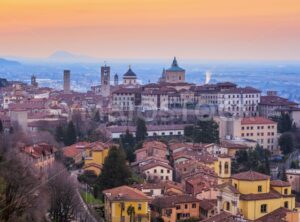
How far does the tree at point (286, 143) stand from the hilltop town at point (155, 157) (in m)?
0.03

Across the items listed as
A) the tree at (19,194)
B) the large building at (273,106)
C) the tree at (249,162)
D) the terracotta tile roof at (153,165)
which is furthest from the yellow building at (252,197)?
the large building at (273,106)

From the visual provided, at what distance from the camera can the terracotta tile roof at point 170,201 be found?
52.8 ft

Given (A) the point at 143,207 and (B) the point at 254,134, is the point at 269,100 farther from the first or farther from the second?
(A) the point at 143,207

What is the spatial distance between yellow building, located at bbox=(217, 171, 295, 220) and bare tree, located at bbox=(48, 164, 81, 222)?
110 inches

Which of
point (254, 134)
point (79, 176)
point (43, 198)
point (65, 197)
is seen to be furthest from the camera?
point (254, 134)

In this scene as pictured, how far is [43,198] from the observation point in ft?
44.2

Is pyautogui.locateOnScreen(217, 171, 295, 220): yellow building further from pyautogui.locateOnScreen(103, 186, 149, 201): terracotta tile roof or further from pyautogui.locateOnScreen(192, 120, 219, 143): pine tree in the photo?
pyautogui.locateOnScreen(192, 120, 219, 143): pine tree

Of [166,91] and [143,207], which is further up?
[166,91]

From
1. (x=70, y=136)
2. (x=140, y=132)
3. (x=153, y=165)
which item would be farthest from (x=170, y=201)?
(x=140, y=132)

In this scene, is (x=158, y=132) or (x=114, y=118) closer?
(x=158, y=132)

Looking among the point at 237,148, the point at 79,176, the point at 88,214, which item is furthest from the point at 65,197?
the point at 237,148

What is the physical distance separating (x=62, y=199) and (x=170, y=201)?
8.83 feet

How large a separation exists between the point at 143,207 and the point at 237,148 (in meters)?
9.84

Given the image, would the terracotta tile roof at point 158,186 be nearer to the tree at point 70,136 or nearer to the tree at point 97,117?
the tree at point 70,136
